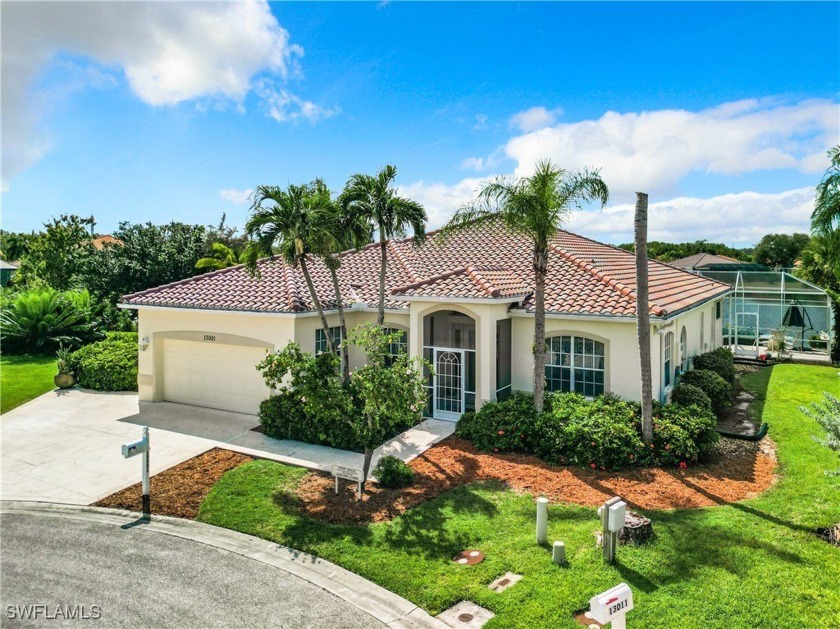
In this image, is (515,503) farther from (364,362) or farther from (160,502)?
(364,362)

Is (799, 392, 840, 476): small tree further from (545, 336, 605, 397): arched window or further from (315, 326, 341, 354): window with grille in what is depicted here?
(315, 326, 341, 354): window with grille

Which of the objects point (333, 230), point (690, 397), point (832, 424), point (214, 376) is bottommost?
point (690, 397)

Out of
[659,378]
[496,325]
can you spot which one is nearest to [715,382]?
[659,378]

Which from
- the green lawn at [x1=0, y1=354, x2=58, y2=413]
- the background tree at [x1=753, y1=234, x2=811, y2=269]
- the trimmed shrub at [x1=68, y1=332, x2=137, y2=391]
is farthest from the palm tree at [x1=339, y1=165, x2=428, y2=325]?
the background tree at [x1=753, y1=234, x2=811, y2=269]

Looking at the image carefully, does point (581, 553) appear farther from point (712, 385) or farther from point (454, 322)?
point (712, 385)

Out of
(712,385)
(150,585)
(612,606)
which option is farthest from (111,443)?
(712,385)
